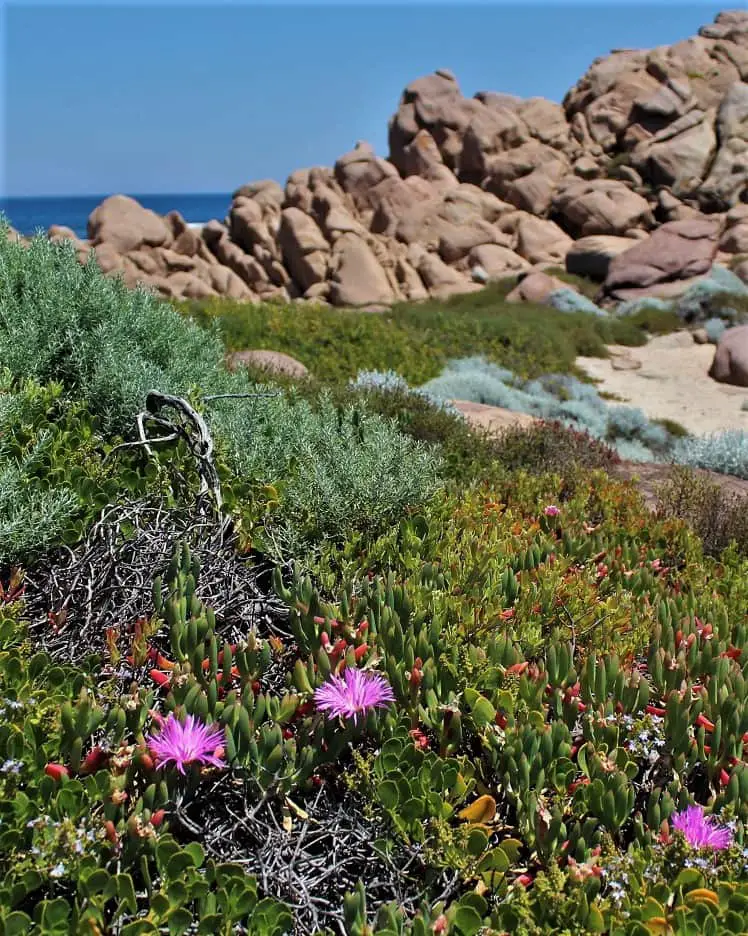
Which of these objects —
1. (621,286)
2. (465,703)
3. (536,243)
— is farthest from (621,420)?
(536,243)

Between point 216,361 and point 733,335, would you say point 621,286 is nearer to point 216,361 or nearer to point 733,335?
point 733,335

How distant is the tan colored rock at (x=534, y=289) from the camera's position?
24711 millimetres

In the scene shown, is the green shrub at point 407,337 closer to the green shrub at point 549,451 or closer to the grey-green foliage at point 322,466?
the green shrub at point 549,451

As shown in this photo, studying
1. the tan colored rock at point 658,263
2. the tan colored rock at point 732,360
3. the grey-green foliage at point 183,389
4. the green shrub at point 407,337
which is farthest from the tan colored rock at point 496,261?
the grey-green foliage at point 183,389

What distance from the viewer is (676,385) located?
15812mm

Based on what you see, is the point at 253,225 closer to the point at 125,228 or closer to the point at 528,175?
the point at 125,228

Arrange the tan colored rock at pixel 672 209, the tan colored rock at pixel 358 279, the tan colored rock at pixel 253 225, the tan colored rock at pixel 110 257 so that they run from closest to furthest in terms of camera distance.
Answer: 1. the tan colored rock at pixel 358 279
2. the tan colored rock at pixel 110 257
3. the tan colored rock at pixel 672 209
4. the tan colored rock at pixel 253 225

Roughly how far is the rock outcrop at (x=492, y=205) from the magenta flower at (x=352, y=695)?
24.0 metres

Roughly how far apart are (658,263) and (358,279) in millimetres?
10082

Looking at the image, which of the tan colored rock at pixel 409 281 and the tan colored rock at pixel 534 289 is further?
the tan colored rock at pixel 409 281

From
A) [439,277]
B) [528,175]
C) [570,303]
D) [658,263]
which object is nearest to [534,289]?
[570,303]

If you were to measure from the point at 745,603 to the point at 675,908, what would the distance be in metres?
2.23

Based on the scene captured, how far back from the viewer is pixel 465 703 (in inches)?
104

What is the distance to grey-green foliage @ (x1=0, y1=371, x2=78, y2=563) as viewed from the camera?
3.14 meters
